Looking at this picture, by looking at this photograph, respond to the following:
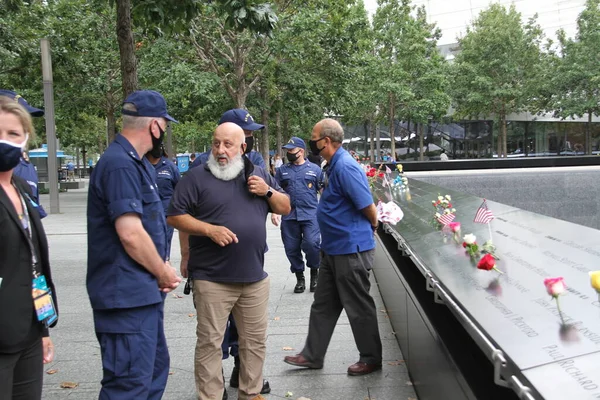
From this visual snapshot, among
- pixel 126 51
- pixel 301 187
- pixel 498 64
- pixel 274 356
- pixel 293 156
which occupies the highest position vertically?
pixel 498 64

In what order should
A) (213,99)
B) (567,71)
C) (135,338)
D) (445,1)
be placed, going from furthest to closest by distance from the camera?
(445,1) < (567,71) < (213,99) < (135,338)

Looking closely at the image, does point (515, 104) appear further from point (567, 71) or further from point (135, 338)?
point (135, 338)

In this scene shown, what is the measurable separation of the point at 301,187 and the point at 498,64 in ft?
131

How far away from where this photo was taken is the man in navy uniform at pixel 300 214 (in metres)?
7.94

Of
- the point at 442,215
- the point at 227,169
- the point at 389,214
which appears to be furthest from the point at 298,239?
the point at 227,169

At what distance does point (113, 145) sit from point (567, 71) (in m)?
45.2

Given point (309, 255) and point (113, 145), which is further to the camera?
point (309, 255)

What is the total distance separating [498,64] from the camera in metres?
44.1

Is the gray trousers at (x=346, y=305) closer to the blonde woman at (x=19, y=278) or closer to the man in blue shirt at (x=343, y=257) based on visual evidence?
the man in blue shirt at (x=343, y=257)

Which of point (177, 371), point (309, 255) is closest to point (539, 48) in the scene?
point (309, 255)

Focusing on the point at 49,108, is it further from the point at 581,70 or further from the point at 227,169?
the point at 581,70

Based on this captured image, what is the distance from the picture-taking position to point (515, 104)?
45.8m

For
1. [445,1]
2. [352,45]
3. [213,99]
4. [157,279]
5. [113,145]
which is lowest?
[157,279]

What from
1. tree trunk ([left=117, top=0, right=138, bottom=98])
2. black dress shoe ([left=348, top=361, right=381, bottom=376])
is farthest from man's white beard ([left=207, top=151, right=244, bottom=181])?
tree trunk ([left=117, top=0, right=138, bottom=98])
